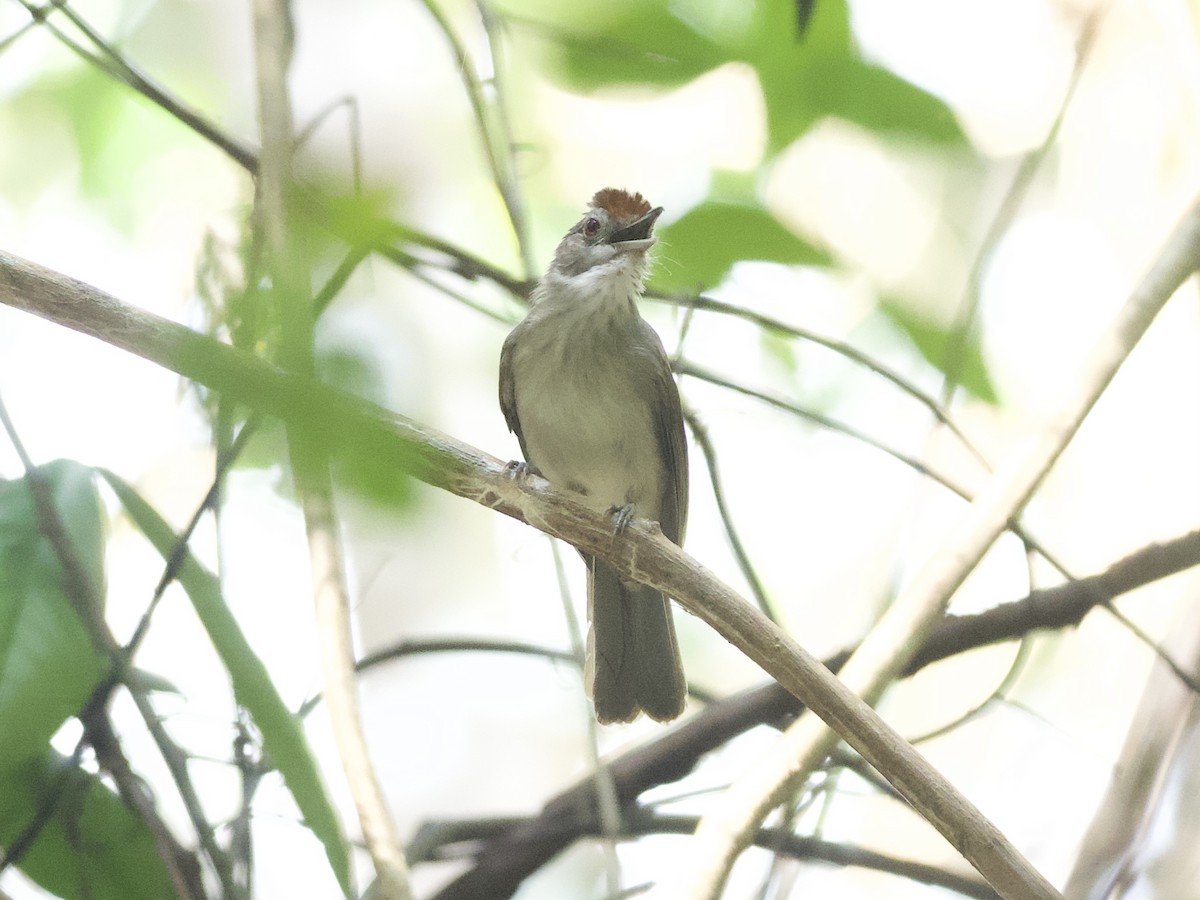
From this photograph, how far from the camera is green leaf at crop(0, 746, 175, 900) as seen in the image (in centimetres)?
172

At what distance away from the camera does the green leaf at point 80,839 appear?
5.63 ft

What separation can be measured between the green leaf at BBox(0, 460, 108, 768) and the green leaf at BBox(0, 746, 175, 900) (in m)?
0.10

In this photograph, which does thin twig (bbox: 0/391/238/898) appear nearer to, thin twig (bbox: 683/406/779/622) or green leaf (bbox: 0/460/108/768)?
green leaf (bbox: 0/460/108/768)

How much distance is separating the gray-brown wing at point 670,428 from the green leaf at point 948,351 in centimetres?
59

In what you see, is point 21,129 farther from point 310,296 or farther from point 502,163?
point 310,296

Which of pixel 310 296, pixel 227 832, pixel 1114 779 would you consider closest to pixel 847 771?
pixel 1114 779

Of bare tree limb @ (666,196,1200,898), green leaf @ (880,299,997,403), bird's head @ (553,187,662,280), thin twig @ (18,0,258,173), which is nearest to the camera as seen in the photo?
bare tree limb @ (666,196,1200,898)

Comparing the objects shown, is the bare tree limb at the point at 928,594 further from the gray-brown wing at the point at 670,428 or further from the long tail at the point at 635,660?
the gray-brown wing at the point at 670,428

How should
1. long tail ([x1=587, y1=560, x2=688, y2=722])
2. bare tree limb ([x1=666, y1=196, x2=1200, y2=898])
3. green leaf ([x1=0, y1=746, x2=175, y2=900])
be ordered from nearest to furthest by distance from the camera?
bare tree limb ([x1=666, y1=196, x2=1200, y2=898]) < green leaf ([x1=0, y1=746, x2=175, y2=900]) < long tail ([x1=587, y1=560, x2=688, y2=722])

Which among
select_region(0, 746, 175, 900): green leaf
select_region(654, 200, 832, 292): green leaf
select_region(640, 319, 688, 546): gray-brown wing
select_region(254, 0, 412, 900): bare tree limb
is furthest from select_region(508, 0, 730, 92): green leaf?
select_region(0, 746, 175, 900): green leaf

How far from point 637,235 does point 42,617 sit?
5.23 ft

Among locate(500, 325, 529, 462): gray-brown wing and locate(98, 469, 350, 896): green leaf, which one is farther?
locate(500, 325, 529, 462): gray-brown wing

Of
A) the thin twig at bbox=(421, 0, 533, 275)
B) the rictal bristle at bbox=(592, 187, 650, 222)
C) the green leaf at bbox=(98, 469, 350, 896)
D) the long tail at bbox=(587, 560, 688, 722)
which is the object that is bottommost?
the green leaf at bbox=(98, 469, 350, 896)

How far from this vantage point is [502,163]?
7.22 ft
